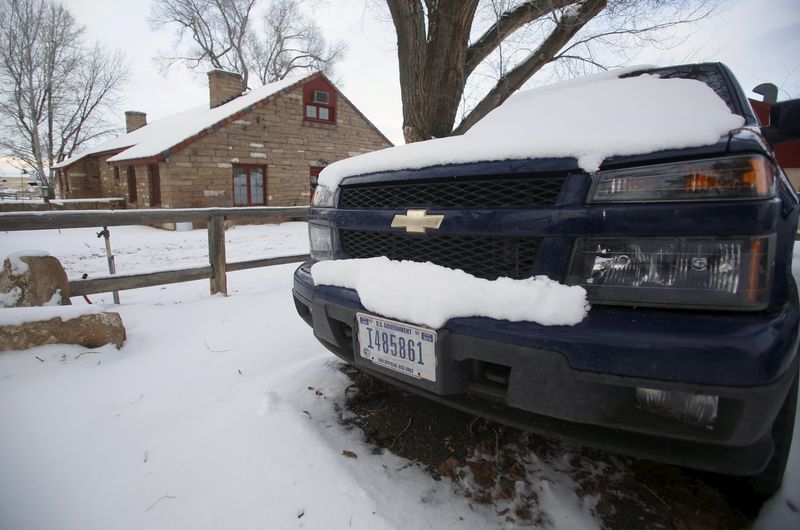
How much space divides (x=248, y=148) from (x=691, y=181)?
15.2 metres

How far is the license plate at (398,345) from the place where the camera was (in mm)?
1293

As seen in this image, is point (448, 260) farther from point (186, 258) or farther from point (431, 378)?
point (186, 258)

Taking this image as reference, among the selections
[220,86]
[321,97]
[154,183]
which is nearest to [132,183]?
[154,183]

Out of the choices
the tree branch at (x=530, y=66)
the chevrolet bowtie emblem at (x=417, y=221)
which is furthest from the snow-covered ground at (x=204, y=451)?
the tree branch at (x=530, y=66)

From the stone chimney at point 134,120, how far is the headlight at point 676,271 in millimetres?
29113

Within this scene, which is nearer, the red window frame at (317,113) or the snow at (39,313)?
the snow at (39,313)

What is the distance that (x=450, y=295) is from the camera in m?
1.27

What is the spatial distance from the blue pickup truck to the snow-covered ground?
45 cm

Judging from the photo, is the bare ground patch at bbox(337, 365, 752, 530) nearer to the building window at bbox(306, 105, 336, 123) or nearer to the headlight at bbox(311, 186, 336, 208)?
the headlight at bbox(311, 186, 336, 208)

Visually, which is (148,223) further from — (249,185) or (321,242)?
(249,185)

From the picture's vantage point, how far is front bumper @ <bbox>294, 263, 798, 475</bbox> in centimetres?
90

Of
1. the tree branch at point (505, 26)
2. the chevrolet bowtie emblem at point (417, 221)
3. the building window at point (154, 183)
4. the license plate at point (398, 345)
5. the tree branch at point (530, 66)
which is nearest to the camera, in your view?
the license plate at point (398, 345)

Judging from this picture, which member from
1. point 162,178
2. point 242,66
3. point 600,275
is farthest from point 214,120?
point 242,66

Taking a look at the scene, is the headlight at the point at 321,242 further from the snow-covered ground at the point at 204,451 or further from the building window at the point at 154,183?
the building window at the point at 154,183
